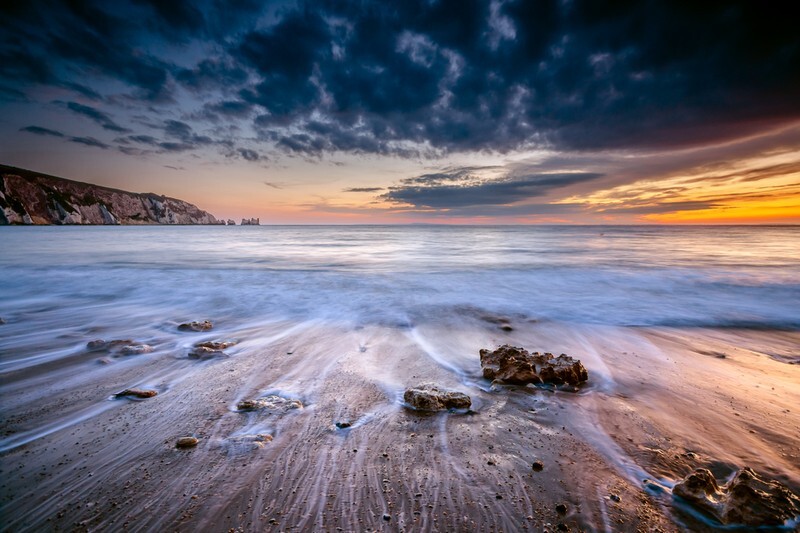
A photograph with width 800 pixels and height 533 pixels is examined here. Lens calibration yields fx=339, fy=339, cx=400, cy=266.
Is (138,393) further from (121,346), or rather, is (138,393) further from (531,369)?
(531,369)

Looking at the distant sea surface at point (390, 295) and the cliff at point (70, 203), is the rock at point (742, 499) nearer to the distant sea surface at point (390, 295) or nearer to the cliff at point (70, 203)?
the distant sea surface at point (390, 295)

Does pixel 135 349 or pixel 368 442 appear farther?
pixel 135 349

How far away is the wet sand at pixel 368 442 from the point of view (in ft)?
6.59

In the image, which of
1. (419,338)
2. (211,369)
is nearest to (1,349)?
(211,369)

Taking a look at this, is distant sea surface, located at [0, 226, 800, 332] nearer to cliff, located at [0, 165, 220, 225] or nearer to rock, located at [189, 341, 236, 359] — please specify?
rock, located at [189, 341, 236, 359]

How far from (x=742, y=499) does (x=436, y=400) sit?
2.07 m

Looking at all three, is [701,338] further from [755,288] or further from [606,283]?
[755,288]

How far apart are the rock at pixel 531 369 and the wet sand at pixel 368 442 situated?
0.15m

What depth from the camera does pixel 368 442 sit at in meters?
2.72

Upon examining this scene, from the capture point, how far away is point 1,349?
4.86m

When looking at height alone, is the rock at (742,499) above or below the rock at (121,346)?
above

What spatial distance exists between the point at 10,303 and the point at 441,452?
11.2 m

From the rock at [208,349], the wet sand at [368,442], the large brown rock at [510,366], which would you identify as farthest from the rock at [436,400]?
the rock at [208,349]

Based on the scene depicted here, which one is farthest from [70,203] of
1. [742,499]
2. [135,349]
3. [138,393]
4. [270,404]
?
[742,499]
